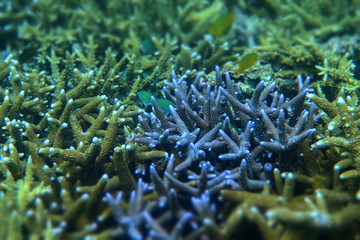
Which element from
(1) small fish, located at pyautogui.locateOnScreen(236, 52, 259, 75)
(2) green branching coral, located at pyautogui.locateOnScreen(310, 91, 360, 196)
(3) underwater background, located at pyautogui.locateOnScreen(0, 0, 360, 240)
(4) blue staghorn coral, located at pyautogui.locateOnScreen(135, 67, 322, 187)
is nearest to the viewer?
(3) underwater background, located at pyautogui.locateOnScreen(0, 0, 360, 240)

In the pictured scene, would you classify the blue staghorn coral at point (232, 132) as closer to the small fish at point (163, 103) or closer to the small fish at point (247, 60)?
the small fish at point (163, 103)

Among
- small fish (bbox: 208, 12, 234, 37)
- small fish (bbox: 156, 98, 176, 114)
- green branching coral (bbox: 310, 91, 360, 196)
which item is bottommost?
green branching coral (bbox: 310, 91, 360, 196)

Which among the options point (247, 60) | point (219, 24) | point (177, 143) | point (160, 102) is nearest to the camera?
point (177, 143)

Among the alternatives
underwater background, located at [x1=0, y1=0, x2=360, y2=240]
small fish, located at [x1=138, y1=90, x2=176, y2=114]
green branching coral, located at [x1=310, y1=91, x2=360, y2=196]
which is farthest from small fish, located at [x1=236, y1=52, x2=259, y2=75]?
small fish, located at [x1=138, y1=90, x2=176, y2=114]

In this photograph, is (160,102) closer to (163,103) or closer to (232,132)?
(163,103)

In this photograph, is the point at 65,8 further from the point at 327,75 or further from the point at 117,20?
the point at 327,75

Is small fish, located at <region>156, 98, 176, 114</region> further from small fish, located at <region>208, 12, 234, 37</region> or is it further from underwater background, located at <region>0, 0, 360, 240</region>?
small fish, located at <region>208, 12, 234, 37</region>

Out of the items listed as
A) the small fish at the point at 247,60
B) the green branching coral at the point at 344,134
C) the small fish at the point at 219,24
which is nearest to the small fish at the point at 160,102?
the small fish at the point at 247,60

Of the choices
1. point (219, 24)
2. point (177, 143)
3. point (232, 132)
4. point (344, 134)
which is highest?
point (219, 24)

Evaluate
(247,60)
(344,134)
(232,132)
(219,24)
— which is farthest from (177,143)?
(219,24)

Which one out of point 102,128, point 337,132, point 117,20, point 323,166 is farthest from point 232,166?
point 117,20
